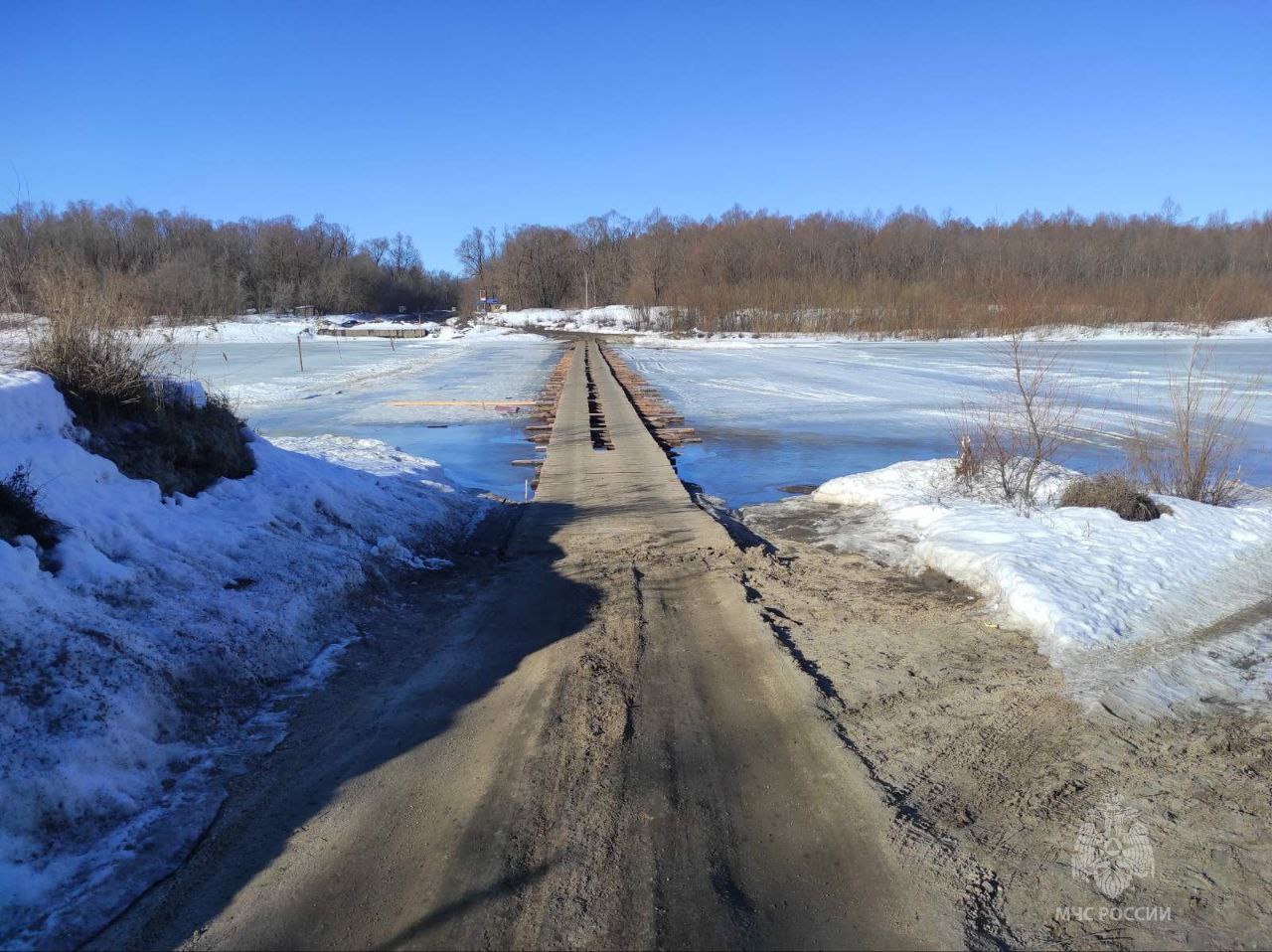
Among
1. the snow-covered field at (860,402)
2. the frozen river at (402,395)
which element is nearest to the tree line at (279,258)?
the frozen river at (402,395)

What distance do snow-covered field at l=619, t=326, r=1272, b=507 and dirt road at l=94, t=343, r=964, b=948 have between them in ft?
22.5

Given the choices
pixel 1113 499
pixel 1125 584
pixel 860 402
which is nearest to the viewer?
pixel 1125 584

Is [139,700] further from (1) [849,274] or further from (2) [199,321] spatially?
(1) [849,274]

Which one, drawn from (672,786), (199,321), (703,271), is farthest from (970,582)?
(703,271)

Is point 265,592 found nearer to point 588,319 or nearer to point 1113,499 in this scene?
point 1113,499

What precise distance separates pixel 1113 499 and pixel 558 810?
295 inches

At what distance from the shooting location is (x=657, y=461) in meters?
14.0

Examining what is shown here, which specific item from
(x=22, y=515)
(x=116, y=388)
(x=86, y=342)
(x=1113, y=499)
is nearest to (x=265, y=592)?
(x=22, y=515)

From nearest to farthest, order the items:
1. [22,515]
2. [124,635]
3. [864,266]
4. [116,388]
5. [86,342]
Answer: [124,635] → [22,515] → [86,342] → [116,388] → [864,266]

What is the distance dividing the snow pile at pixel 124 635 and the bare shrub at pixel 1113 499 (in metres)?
7.17

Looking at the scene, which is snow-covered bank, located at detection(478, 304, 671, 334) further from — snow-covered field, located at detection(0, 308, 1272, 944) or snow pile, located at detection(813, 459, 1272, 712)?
snow pile, located at detection(813, 459, 1272, 712)

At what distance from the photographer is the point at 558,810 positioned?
3695mm

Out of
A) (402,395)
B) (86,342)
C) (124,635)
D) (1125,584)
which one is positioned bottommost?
(1125,584)

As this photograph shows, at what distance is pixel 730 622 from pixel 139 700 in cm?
390
